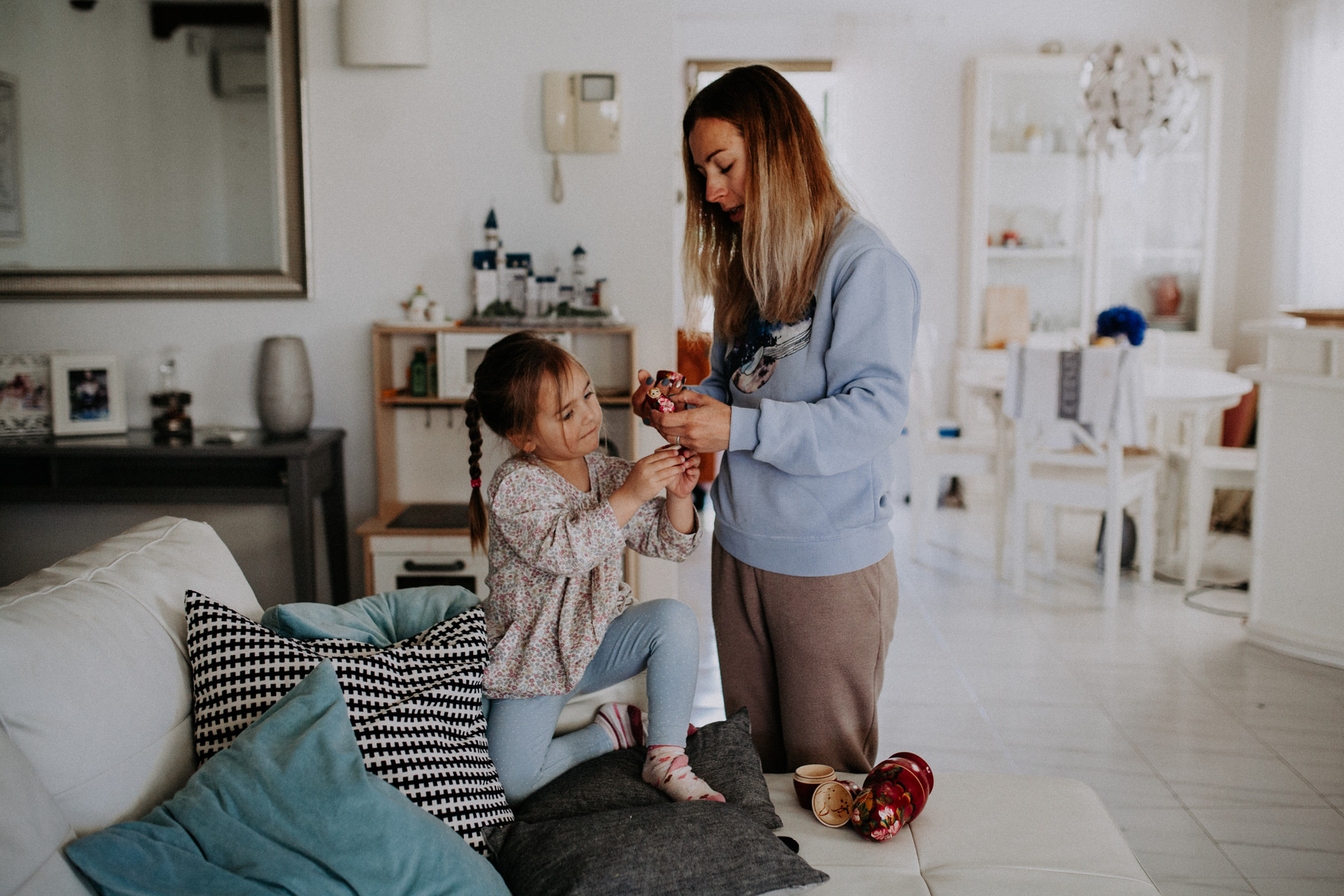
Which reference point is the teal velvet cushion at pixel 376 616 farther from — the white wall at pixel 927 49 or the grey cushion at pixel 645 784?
the white wall at pixel 927 49

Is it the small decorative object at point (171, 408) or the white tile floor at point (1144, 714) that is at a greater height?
the small decorative object at point (171, 408)

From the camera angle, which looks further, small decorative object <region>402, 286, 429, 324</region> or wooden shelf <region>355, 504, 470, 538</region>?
small decorative object <region>402, 286, 429, 324</region>

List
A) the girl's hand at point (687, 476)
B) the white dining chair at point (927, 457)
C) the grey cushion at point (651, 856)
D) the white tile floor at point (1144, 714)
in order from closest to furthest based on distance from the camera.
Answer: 1. the grey cushion at point (651, 856)
2. the girl's hand at point (687, 476)
3. the white tile floor at point (1144, 714)
4. the white dining chair at point (927, 457)

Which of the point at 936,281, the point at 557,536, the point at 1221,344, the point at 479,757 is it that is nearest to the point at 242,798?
the point at 479,757

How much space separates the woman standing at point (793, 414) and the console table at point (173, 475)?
5.59 ft

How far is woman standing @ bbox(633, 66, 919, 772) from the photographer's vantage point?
1.50m

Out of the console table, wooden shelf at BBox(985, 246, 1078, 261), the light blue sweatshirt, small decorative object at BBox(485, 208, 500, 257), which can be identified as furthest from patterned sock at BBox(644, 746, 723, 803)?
wooden shelf at BBox(985, 246, 1078, 261)

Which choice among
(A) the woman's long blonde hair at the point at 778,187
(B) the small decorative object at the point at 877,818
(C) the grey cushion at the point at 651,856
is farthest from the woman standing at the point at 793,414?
(C) the grey cushion at the point at 651,856

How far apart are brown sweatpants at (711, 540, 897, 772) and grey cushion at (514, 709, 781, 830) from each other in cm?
8

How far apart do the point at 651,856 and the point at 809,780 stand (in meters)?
0.36

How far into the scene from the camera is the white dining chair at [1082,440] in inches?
146

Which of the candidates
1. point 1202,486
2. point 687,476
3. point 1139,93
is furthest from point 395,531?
point 1139,93

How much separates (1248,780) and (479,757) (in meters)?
2.03

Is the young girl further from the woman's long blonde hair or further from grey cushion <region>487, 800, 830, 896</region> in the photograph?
the woman's long blonde hair
